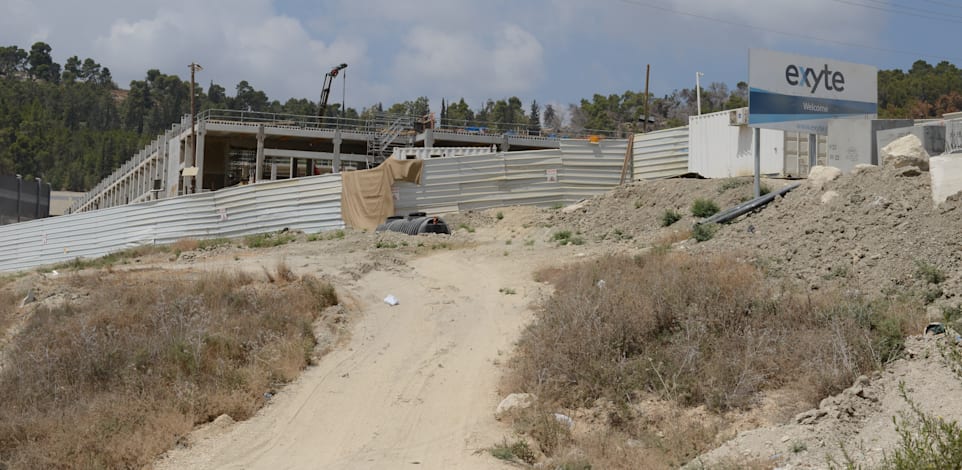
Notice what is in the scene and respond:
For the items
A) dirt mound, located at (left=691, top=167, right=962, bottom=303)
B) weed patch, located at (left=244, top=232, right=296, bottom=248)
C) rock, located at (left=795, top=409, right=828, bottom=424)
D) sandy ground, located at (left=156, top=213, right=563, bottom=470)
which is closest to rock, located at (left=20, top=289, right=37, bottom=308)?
sandy ground, located at (left=156, top=213, right=563, bottom=470)

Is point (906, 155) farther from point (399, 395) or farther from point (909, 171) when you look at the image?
point (399, 395)

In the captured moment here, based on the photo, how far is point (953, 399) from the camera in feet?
24.1

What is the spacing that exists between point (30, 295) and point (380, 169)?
12.5 metres

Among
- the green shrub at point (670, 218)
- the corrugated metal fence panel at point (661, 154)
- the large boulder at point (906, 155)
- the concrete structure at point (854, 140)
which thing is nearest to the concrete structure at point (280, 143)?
the corrugated metal fence panel at point (661, 154)

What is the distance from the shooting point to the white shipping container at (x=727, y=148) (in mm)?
24891

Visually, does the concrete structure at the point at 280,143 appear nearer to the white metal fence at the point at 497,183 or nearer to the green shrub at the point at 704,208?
the white metal fence at the point at 497,183

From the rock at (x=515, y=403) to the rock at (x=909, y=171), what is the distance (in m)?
9.66

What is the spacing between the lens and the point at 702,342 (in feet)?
32.2

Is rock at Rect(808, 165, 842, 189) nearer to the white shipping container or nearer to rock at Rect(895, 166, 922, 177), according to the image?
rock at Rect(895, 166, 922, 177)

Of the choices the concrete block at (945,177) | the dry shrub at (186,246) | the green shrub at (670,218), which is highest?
the concrete block at (945,177)

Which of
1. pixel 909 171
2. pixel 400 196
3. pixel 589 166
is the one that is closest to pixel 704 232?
pixel 909 171

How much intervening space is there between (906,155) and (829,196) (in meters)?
1.53

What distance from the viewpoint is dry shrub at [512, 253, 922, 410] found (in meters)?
8.78

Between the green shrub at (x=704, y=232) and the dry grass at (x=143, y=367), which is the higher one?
the green shrub at (x=704, y=232)
